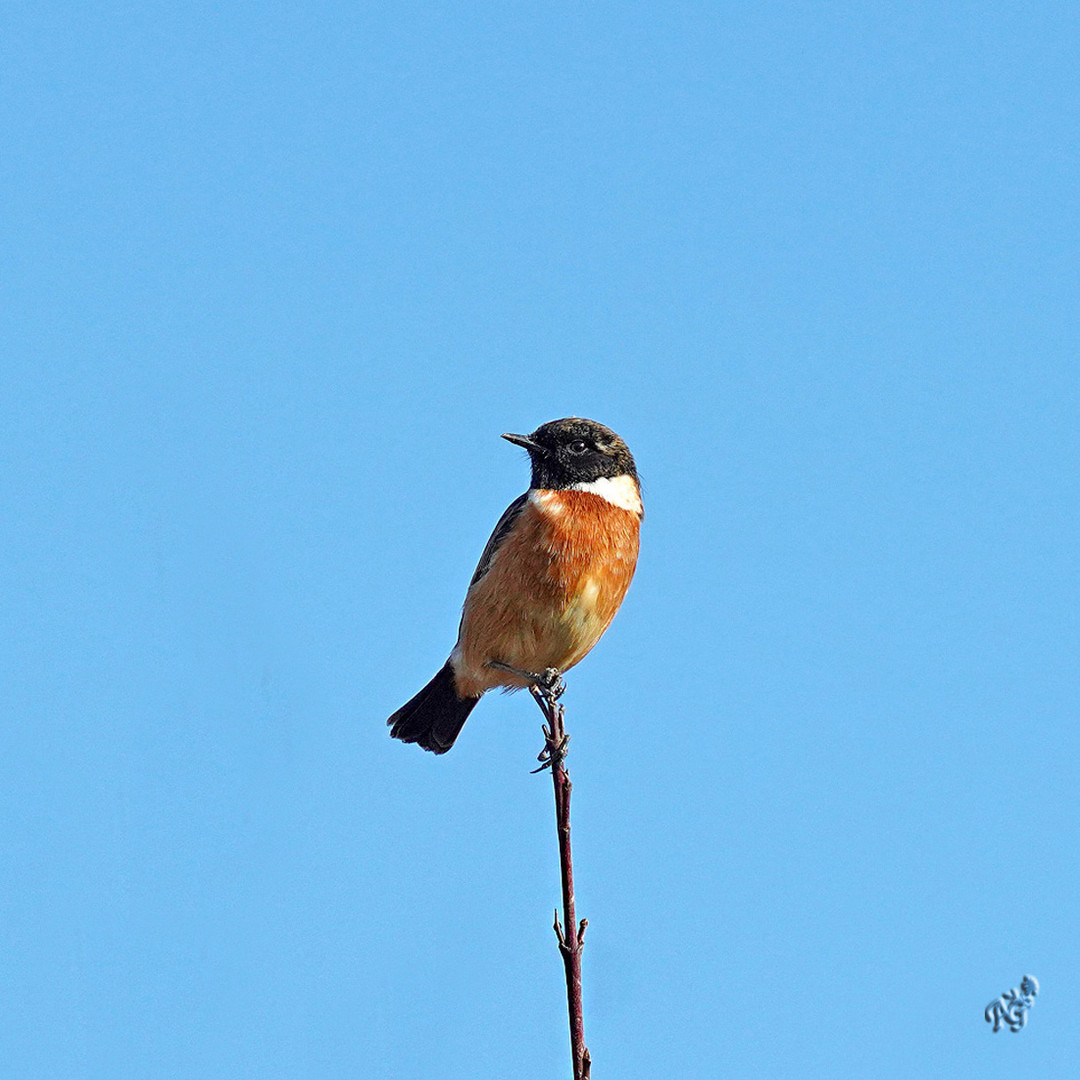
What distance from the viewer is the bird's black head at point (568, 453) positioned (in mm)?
8266

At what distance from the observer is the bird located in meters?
7.84

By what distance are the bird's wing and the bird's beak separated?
0.27 meters

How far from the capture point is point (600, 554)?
26.1 ft

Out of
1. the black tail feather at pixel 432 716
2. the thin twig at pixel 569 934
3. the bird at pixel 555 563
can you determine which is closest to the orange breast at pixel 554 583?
the bird at pixel 555 563

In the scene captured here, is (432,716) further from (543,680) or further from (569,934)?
(569,934)

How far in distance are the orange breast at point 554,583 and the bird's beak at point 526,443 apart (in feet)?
0.82

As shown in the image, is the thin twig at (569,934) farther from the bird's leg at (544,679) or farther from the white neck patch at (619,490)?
the white neck patch at (619,490)

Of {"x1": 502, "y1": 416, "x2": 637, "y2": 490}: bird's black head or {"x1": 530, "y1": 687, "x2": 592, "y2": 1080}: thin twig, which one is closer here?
{"x1": 530, "y1": 687, "x2": 592, "y2": 1080}: thin twig

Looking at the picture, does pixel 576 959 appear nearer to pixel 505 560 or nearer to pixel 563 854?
pixel 563 854

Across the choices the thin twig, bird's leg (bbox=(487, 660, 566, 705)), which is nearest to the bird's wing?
bird's leg (bbox=(487, 660, 566, 705))

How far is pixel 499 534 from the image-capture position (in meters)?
8.45

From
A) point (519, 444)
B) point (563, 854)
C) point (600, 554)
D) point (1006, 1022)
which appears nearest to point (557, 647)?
point (600, 554)

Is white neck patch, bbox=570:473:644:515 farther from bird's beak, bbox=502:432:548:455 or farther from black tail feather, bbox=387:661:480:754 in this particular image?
black tail feather, bbox=387:661:480:754

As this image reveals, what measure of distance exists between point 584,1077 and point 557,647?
4.48m
